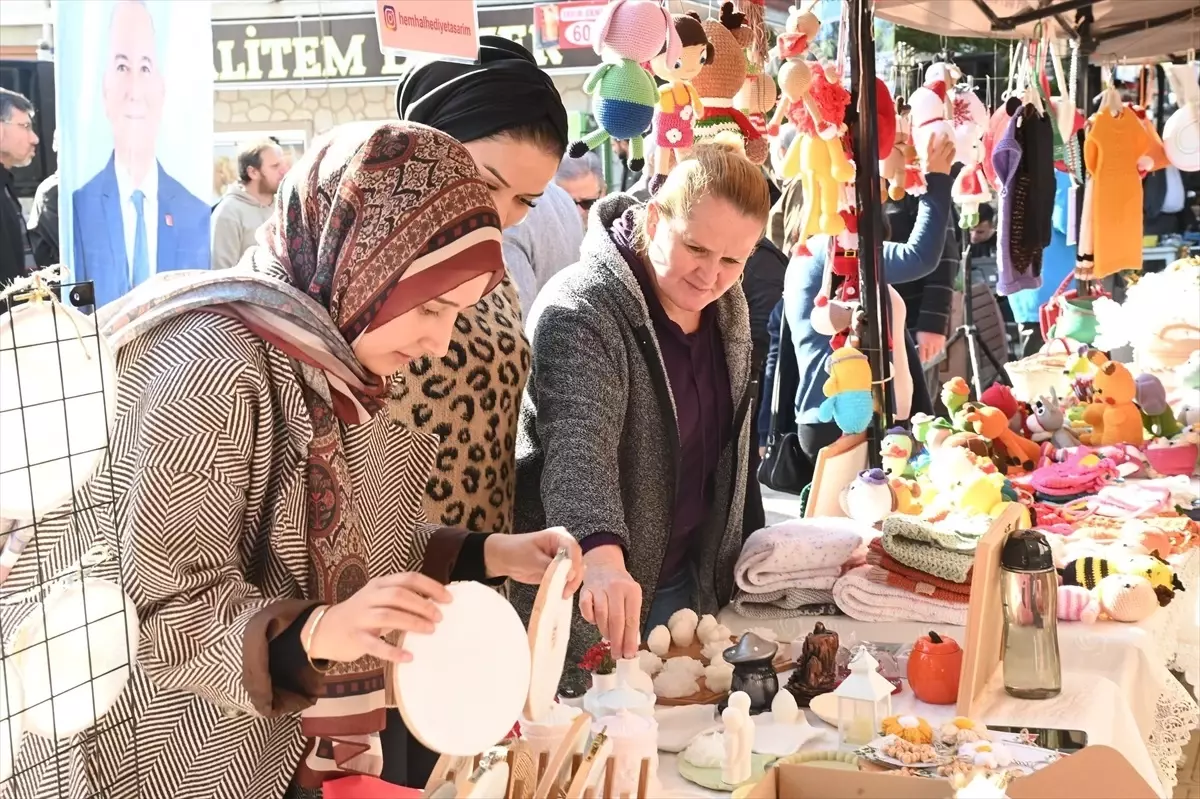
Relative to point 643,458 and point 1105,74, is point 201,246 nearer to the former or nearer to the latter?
point 643,458

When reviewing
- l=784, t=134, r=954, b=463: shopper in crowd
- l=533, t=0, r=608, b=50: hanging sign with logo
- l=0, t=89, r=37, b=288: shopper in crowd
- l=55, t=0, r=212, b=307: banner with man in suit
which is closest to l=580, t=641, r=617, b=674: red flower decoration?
l=784, t=134, r=954, b=463: shopper in crowd

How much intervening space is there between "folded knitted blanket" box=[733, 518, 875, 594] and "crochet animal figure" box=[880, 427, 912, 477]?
72cm

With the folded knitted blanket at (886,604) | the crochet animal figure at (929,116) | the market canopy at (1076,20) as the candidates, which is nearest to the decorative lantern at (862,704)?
the folded knitted blanket at (886,604)

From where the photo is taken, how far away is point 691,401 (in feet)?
6.44

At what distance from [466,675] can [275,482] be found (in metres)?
0.29

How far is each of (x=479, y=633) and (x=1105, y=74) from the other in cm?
412

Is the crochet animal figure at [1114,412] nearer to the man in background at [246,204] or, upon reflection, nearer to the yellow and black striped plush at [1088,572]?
the yellow and black striped plush at [1088,572]

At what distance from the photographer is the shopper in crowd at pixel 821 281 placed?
3.23 meters

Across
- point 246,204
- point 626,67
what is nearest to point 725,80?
point 626,67

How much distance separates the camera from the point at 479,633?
3.36 feet

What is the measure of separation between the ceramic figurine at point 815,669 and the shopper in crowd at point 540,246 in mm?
1584

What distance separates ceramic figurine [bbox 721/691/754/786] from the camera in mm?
1401

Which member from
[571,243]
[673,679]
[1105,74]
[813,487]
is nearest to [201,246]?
[571,243]

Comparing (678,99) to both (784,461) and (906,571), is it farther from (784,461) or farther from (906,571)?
(784,461)
